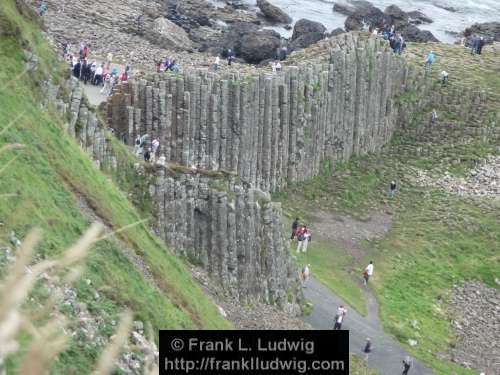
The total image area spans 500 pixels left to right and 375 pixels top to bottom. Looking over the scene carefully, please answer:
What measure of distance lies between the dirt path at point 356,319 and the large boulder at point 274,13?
Answer: 4558cm

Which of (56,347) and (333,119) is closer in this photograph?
(56,347)

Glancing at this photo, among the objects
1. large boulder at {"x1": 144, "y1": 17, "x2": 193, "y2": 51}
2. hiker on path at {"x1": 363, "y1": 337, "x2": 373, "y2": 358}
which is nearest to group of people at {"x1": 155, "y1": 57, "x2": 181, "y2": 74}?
large boulder at {"x1": 144, "y1": 17, "x2": 193, "y2": 51}

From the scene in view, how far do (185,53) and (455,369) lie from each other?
37.4m

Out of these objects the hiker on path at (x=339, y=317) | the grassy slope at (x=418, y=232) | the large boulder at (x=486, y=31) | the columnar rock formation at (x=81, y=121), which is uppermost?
the columnar rock formation at (x=81, y=121)

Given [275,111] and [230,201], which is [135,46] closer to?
[275,111]

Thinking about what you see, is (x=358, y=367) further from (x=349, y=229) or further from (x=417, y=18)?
(x=417, y=18)

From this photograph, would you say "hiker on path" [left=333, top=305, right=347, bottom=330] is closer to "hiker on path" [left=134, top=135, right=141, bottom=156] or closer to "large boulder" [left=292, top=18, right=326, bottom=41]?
"hiker on path" [left=134, top=135, right=141, bottom=156]

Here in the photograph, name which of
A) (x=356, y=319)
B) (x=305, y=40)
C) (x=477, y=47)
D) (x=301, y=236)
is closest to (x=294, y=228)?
(x=301, y=236)

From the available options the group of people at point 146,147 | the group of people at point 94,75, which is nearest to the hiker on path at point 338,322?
the group of people at point 146,147

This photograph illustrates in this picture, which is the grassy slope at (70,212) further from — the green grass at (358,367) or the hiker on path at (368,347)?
the hiker on path at (368,347)

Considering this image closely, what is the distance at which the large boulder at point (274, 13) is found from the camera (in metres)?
87.4

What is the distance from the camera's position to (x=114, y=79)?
151ft

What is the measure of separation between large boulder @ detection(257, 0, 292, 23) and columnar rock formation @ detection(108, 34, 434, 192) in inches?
1234

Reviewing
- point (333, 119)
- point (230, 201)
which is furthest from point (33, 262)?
point (333, 119)
